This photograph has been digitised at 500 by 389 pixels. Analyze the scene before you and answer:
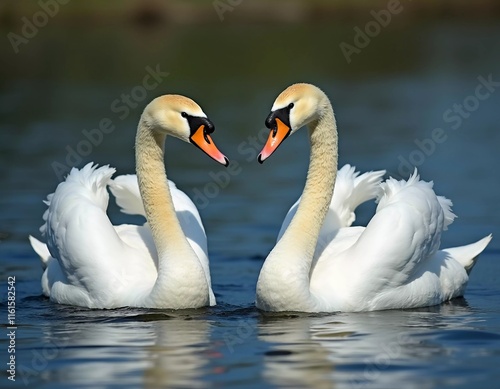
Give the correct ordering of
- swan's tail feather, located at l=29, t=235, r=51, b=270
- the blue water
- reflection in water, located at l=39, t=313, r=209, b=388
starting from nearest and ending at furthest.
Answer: reflection in water, located at l=39, t=313, r=209, b=388
the blue water
swan's tail feather, located at l=29, t=235, r=51, b=270

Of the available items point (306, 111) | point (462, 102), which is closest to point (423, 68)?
point (462, 102)

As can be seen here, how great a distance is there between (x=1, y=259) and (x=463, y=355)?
6.19 m

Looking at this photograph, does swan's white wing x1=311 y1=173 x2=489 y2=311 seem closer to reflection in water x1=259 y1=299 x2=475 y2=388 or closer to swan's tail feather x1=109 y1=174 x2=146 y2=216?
reflection in water x1=259 y1=299 x2=475 y2=388

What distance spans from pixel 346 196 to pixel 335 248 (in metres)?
0.83

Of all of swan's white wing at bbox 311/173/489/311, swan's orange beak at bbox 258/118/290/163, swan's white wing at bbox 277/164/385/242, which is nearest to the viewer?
swan's orange beak at bbox 258/118/290/163

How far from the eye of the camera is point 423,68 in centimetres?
3166

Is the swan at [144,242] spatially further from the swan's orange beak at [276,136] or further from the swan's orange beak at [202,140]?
the swan's orange beak at [276,136]

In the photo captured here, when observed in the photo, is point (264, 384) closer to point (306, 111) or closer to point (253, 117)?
point (306, 111)

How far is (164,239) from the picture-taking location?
10.8 metres

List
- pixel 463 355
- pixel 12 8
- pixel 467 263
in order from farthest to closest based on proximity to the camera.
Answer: pixel 12 8
pixel 467 263
pixel 463 355

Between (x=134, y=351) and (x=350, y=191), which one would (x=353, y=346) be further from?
(x=350, y=191)

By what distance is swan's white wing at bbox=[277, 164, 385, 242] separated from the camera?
38.3 ft

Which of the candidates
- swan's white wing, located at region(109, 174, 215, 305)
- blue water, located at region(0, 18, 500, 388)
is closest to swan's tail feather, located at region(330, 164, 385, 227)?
blue water, located at region(0, 18, 500, 388)

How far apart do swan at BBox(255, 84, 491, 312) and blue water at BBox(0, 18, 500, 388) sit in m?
0.18
